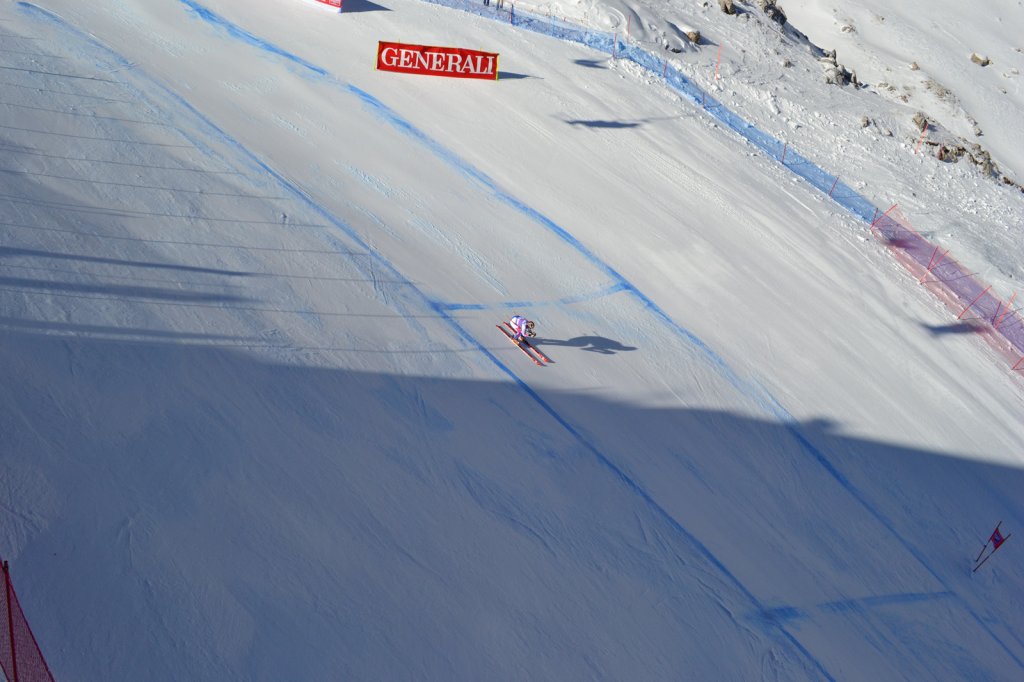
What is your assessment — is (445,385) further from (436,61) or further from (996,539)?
(436,61)

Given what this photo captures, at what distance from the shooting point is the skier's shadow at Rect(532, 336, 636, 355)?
11492 mm

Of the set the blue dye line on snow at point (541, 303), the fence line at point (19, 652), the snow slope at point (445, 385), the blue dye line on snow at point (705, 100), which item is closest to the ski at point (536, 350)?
the snow slope at point (445, 385)

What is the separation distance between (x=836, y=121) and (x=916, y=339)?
5778 millimetres

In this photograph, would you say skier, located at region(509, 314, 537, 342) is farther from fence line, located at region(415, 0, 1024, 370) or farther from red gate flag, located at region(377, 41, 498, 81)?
fence line, located at region(415, 0, 1024, 370)

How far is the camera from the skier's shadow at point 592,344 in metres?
11.5

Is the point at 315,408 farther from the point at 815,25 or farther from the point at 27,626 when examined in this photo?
the point at 815,25

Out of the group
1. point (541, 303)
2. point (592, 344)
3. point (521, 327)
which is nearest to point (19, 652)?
point (521, 327)

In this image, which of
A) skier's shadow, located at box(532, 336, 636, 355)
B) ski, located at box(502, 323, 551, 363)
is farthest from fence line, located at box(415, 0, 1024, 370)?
ski, located at box(502, 323, 551, 363)

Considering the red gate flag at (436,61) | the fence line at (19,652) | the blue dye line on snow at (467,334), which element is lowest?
the fence line at (19,652)

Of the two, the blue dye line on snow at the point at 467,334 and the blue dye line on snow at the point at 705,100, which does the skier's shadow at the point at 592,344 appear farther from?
the blue dye line on snow at the point at 705,100

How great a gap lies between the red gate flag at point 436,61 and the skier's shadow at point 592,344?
6242 mm

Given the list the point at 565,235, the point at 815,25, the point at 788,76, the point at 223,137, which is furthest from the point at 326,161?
the point at 815,25

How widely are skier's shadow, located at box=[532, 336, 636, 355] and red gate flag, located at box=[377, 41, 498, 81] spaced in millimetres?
6242

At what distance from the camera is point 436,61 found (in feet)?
51.8
